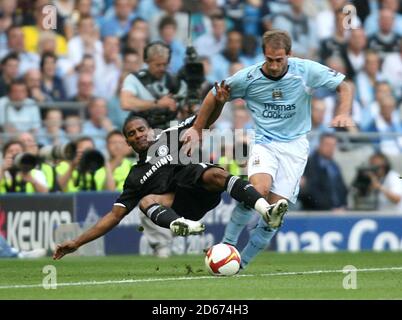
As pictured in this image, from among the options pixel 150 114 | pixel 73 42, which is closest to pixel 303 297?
pixel 150 114

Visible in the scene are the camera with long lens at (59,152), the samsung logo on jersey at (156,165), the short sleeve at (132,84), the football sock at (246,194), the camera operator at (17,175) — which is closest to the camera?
the football sock at (246,194)

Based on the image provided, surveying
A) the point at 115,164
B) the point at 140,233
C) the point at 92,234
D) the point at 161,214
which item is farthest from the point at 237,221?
the point at 115,164

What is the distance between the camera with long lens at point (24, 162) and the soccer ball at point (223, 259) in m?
6.34

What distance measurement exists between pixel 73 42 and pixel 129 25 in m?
1.06

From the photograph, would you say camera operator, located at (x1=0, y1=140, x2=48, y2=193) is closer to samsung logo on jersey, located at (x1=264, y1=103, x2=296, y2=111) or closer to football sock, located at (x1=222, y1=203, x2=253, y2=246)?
football sock, located at (x1=222, y1=203, x2=253, y2=246)

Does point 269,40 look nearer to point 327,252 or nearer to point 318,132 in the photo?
point 327,252

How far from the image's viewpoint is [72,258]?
16.6m

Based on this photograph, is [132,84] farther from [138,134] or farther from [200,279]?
[200,279]

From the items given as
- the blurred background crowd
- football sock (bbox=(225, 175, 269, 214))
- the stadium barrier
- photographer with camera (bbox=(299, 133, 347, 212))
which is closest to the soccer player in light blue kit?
football sock (bbox=(225, 175, 269, 214))

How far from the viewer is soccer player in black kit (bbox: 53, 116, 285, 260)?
12.2 metres

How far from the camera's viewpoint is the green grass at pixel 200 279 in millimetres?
10242

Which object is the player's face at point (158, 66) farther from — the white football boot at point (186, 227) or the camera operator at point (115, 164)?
the white football boot at point (186, 227)

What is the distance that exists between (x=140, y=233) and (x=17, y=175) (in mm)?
1947

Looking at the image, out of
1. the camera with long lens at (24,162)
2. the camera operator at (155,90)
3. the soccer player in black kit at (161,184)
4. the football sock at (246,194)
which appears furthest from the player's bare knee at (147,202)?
the camera with long lens at (24,162)
